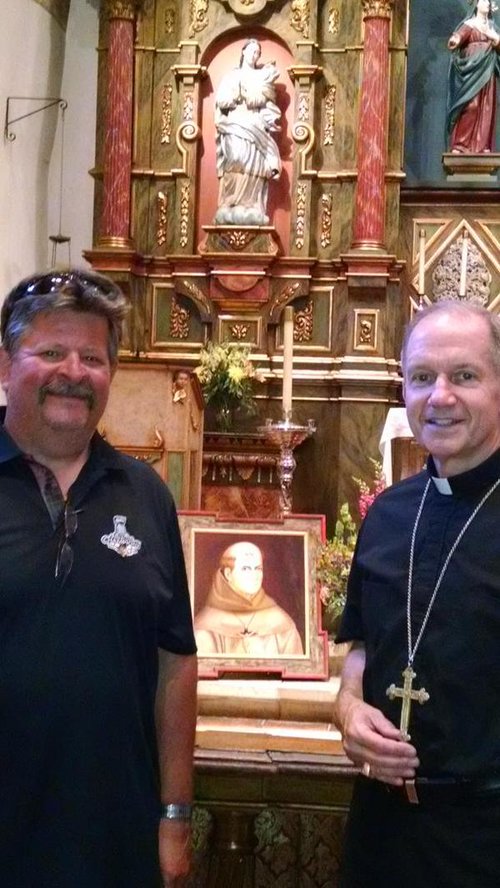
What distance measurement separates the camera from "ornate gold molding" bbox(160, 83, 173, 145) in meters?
8.47

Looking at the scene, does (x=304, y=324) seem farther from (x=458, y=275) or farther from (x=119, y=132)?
(x=119, y=132)

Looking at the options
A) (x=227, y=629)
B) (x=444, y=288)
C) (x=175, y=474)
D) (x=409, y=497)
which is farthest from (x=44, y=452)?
(x=444, y=288)

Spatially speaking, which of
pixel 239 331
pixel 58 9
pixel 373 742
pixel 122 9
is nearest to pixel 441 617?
pixel 373 742

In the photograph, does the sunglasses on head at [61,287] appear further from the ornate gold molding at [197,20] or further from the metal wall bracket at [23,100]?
the ornate gold molding at [197,20]

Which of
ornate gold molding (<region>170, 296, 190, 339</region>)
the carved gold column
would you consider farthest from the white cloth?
the carved gold column

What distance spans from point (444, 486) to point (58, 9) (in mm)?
7679

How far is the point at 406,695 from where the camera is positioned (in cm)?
197

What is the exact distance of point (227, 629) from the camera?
2834 mm

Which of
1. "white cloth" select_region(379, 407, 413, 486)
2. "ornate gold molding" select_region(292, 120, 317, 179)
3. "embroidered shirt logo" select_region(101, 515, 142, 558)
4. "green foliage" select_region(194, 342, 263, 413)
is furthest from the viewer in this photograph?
"ornate gold molding" select_region(292, 120, 317, 179)

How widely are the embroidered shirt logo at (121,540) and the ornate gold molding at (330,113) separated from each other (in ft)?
21.9

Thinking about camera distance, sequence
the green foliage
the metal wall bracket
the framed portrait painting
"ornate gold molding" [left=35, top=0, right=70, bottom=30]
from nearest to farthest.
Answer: the framed portrait painting, the green foliage, the metal wall bracket, "ornate gold molding" [left=35, top=0, right=70, bottom=30]

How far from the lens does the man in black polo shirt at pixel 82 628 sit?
6.36 ft

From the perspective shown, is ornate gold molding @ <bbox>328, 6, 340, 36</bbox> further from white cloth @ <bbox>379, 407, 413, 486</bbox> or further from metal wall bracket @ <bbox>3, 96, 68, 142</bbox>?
white cloth @ <bbox>379, 407, 413, 486</bbox>

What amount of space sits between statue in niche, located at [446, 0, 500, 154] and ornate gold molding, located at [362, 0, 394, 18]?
508 mm
